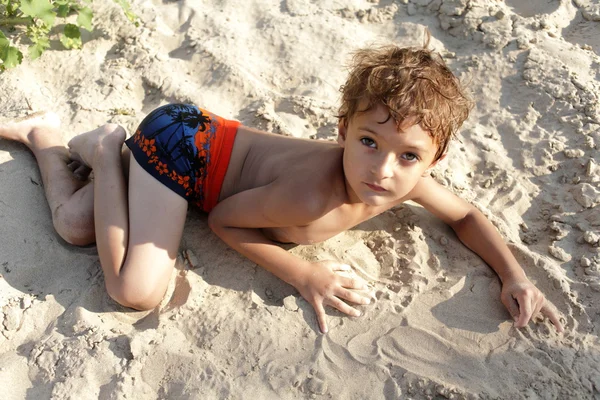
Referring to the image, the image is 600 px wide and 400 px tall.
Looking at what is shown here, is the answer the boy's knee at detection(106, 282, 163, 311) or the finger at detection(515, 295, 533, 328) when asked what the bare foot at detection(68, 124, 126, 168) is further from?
the finger at detection(515, 295, 533, 328)

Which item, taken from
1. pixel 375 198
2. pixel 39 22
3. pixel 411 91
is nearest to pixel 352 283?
pixel 375 198

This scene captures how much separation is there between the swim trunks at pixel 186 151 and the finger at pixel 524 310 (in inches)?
52.1

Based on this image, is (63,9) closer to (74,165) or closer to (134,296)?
(74,165)

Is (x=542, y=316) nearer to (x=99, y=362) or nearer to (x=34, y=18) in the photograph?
(x=99, y=362)

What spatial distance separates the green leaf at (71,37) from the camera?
341 cm

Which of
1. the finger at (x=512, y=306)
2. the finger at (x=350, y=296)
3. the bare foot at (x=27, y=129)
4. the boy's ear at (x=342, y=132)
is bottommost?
the bare foot at (x=27, y=129)

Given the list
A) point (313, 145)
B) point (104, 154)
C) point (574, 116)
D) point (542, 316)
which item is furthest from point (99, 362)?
point (574, 116)

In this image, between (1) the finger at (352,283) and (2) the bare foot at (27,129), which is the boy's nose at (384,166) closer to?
(1) the finger at (352,283)

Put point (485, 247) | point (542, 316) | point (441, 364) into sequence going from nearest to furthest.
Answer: point (441, 364) < point (542, 316) < point (485, 247)

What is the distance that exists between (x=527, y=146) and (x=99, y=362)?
2.30 m

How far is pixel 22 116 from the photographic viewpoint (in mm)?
3047

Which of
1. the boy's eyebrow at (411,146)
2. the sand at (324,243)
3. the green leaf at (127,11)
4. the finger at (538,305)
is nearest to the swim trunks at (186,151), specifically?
the sand at (324,243)

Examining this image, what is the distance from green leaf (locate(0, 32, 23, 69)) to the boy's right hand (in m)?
2.00

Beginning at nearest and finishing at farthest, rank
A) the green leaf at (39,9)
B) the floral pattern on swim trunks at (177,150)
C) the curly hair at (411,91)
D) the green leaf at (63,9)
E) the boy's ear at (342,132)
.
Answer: the curly hair at (411,91), the boy's ear at (342,132), the floral pattern on swim trunks at (177,150), the green leaf at (39,9), the green leaf at (63,9)
